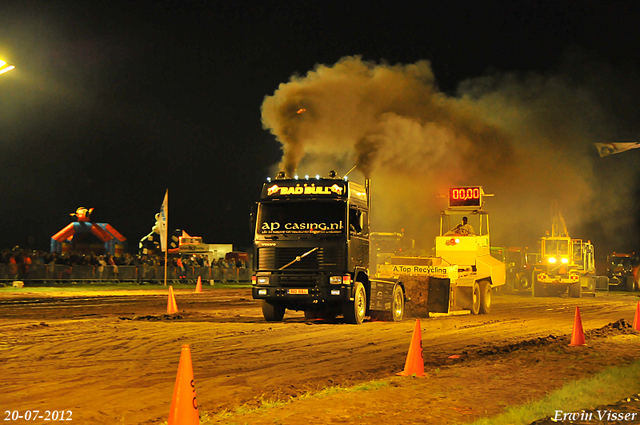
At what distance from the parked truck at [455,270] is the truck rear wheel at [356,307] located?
132 inches

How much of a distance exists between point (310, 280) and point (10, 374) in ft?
28.2

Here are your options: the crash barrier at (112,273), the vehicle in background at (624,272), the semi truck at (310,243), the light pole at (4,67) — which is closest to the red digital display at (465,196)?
the semi truck at (310,243)

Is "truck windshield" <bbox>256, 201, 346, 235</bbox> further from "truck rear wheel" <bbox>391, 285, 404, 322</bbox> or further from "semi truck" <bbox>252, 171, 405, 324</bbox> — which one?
"truck rear wheel" <bbox>391, 285, 404, 322</bbox>

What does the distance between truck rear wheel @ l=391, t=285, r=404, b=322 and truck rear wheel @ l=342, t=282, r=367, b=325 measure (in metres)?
1.49

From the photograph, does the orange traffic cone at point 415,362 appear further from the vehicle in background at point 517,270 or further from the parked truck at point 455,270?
the vehicle in background at point 517,270

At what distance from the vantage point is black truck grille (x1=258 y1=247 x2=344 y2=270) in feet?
54.6

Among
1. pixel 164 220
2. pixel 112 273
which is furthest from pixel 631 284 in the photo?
pixel 112 273

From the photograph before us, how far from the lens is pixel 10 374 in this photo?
9.26 metres

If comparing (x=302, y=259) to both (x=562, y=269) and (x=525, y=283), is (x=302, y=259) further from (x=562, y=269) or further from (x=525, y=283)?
(x=525, y=283)

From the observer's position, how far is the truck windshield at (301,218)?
16703 millimetres

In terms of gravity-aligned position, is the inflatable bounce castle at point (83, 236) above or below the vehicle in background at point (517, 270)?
above

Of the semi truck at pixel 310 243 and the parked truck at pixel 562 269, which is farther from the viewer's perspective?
the parked truck at pixel 562 269

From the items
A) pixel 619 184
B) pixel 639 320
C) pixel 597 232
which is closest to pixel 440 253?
pixel 639 320

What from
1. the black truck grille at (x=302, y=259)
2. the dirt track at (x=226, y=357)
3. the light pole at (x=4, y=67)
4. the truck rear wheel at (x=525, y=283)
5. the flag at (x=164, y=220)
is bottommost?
the dirt track at (x=226, y=357)
